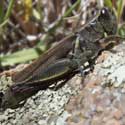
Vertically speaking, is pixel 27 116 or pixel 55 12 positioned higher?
pixel 55 12

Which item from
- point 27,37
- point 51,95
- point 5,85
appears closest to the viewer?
point 51,95

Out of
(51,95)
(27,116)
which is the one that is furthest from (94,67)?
(27,116)

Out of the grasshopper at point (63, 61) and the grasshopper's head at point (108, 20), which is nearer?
the grasshopper at point (63, 61)

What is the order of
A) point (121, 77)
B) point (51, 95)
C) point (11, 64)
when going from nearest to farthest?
point (121, 77) → point (51, 95) → point (11, 64)

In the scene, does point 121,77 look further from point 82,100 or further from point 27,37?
point 27,37

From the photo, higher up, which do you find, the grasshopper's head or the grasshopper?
the grasshopper's head

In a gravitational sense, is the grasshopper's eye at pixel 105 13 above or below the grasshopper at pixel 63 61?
above

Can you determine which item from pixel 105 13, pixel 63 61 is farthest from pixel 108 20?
pixel 63 61
